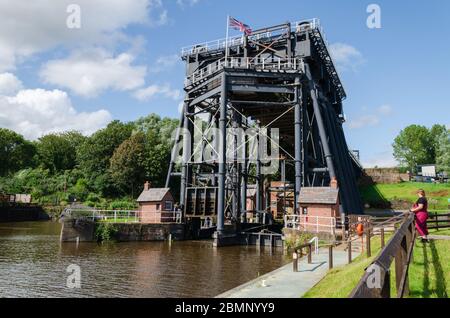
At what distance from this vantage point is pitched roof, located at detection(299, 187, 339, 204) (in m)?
23.8

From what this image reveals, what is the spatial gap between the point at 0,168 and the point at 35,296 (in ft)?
244

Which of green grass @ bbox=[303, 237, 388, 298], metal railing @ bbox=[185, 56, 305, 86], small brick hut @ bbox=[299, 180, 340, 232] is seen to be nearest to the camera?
green grass @ bbox=[303, 237, 388, 298]

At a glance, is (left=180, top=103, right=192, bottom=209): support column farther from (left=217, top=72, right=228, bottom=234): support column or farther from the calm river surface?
the calm river surface

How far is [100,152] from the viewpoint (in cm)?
6612

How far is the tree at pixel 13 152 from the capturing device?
7425 centimetres

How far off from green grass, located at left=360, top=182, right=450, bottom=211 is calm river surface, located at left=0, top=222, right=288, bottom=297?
36.3m

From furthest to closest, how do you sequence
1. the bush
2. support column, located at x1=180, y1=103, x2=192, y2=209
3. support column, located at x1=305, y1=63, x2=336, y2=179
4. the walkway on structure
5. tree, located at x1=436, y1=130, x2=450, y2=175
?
tree, located at x1=436, y1=130, x2=450, y2=175
support column, located at x1=180, y1=103, x2=192, y2=209
support column, located at x1=305, y1=63, x2=336, y2=179
the bush
the walkway on structure

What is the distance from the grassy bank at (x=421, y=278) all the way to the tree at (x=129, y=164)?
51617 mm

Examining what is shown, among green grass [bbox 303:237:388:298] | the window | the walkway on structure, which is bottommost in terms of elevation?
the walkway on structure

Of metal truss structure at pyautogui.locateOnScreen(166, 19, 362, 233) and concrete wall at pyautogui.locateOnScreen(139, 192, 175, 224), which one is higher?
metal truss structure at pyautogui.locateOnScreen(166, 19, 362, 233)

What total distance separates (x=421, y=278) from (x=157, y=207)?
951 inches

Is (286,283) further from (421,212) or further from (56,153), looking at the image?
(56,153)

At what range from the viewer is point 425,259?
993 cm

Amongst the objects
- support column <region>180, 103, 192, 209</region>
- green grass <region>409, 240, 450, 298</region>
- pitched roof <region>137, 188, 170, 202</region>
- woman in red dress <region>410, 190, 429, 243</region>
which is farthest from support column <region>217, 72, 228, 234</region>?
green grass <region>409, 240, 450, 298</region>
